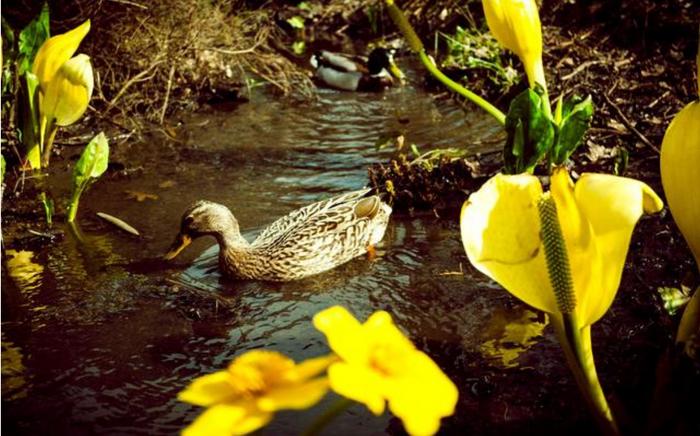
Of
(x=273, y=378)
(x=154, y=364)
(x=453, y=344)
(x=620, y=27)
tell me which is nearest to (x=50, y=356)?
(x=154, y=364)

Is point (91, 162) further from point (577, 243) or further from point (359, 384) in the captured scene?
point (359, 384)

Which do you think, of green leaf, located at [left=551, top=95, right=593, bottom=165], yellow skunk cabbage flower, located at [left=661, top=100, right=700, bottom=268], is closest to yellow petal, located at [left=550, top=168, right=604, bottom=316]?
yellow skunk cabbage flower, located at [left=661, top=100, right=700, bottom=268]

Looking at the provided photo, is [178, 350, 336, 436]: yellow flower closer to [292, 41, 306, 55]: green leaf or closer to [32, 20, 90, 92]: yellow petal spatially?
[32, 20, 90, 92]: yellow petal

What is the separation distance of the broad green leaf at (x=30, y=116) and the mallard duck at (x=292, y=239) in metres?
0.94

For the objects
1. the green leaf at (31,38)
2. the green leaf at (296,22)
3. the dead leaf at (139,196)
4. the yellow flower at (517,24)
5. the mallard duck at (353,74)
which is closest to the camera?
the yellow flower at (517,24)

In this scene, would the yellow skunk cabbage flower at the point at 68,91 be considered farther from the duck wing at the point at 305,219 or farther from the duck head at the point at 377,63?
the duck head at the point at 377,63

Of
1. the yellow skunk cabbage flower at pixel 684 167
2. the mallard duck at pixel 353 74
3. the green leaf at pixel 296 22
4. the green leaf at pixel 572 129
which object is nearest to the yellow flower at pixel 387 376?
the yellow skunk cabbage flower at pixel 684 167

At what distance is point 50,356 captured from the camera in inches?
106

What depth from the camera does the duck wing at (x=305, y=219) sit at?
363 centimetres

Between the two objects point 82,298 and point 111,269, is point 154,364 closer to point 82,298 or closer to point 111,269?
point 82,298

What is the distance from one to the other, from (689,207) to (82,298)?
2.43 metres

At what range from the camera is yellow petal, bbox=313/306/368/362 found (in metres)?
0.63

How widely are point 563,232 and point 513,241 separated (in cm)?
8

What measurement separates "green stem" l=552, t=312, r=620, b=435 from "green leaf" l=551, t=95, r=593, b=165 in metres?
1.47
